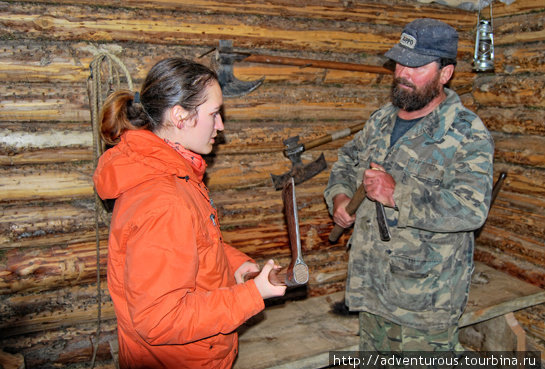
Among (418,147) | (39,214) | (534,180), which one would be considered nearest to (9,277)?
(39,214)

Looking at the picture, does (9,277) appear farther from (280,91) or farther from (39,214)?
(280,91)

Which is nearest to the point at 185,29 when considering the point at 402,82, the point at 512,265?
the point at 402,82

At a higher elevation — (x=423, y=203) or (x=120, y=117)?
(x=120, y=117)

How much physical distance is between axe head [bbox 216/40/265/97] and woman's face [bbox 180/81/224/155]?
1.78 metres

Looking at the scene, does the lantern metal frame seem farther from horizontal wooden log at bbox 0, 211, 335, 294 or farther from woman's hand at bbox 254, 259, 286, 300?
woman's hand at bbox 254, 259, 286, 300

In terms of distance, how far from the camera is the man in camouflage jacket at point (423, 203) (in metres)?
3.04

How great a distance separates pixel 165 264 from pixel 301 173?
289 centimetres

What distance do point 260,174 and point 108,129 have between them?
89.4 inches

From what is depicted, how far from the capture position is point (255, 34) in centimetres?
407

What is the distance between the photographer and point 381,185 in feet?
10.2

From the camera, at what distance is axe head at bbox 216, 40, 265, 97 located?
3.92m

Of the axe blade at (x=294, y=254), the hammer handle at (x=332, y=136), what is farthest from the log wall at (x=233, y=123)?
the axe blade at (x=294, y=254)

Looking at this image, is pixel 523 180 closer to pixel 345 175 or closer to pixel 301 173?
pixel 345 175

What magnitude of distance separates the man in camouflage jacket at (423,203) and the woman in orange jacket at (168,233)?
1.40 m
